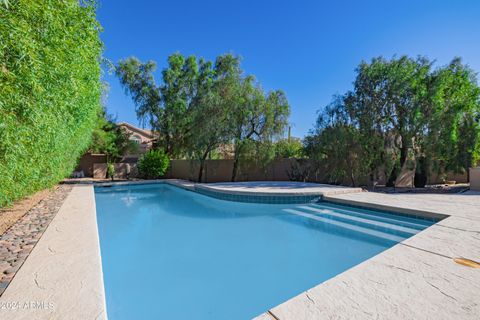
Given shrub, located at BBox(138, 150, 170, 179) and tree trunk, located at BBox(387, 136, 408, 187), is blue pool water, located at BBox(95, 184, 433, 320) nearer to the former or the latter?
tree trunk, located at BBox(387, 136, 408, 187)

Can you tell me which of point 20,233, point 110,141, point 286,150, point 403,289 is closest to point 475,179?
point 286,150

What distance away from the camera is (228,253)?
498 centimetres

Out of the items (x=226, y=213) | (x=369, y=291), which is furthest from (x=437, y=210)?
(x=226, y=213)

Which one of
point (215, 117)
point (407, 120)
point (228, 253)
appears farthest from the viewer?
point (215, 117)

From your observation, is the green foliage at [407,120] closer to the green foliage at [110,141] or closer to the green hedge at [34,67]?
the green hedge at [34,67]

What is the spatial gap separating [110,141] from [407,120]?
20.4m

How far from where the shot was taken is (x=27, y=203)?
25.3 ft

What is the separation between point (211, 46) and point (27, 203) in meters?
13.7

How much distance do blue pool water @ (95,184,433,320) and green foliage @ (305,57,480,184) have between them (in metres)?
4.83

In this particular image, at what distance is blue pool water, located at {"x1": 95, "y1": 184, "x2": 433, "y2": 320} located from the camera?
3312 mm

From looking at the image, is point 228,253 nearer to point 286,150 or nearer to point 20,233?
point 20,233

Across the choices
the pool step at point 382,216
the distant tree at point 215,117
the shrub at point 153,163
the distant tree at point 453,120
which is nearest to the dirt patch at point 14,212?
the pool step at point 382,216

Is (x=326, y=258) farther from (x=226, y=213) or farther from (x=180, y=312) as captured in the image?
(x=226, y=213)

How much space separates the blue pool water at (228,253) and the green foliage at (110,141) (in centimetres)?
1223
